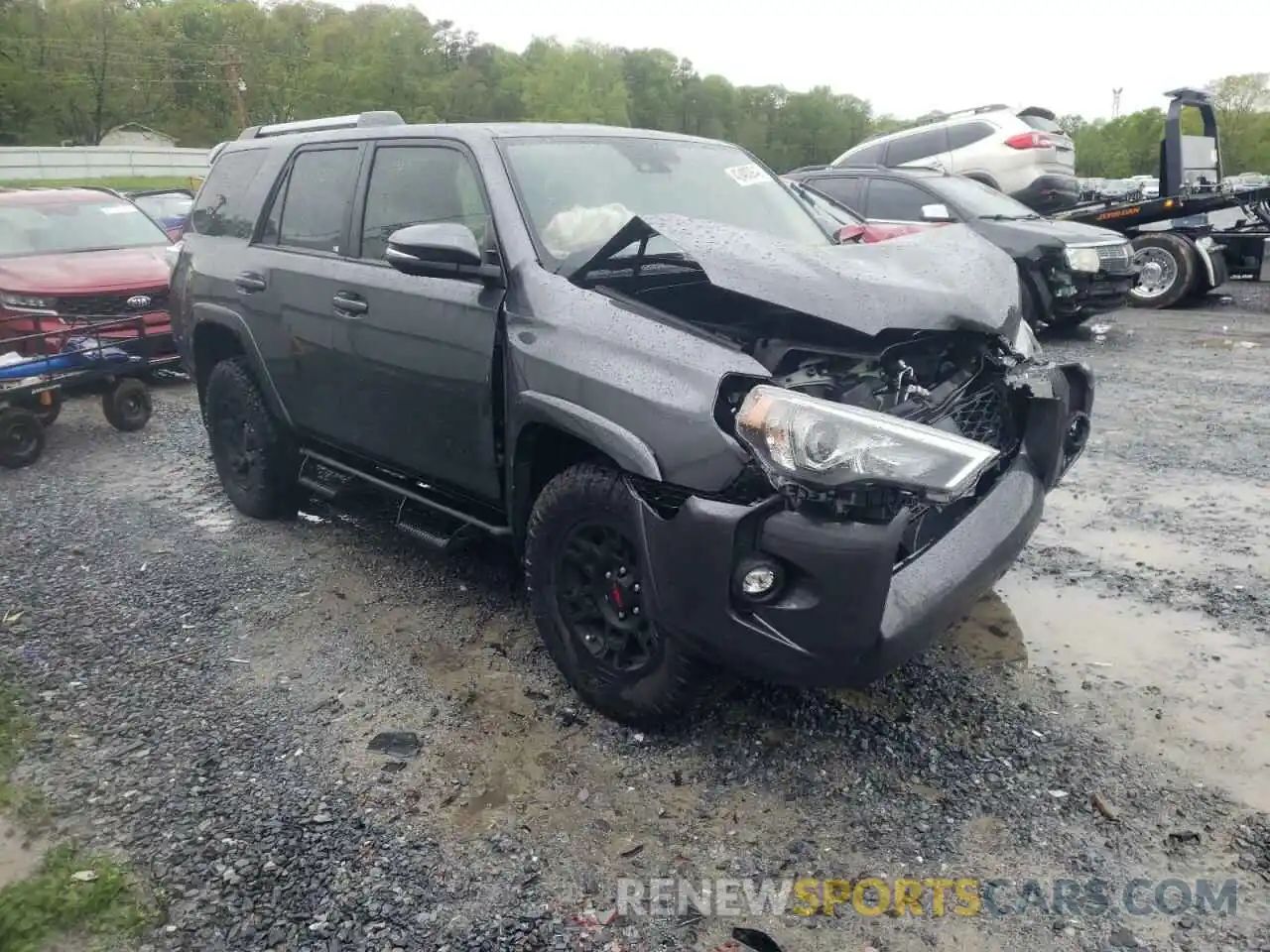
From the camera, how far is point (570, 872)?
257 centimetres

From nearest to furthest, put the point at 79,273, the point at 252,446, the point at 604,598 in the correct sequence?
1. the point at 604,598
2. the point at 252,446
3. the point at 79,273

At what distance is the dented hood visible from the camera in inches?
111

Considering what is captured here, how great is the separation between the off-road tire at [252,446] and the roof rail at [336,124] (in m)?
1.20

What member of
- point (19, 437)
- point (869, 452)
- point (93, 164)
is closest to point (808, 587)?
point (869, 452)

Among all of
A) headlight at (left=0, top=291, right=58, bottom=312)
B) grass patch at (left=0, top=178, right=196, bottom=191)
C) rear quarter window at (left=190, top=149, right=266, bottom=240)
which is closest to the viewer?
rear quarter window at (left=190, top=149, right=266, bottom=240)

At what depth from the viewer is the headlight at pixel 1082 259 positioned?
9242 mm

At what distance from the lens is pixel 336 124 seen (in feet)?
15.9

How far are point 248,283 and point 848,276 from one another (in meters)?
3.07

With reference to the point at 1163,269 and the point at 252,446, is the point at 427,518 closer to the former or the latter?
the point at 252,446

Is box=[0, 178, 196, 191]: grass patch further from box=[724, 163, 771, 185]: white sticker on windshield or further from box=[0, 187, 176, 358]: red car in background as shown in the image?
box=[724, 163, 771, 185]: white sticker on windshield

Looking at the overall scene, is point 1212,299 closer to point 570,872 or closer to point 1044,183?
point 1044,183

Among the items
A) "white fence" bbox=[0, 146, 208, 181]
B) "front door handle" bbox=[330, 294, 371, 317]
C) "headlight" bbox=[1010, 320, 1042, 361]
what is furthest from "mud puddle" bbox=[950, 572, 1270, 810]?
"white fence" bbox=[0, 146, 208, 181]

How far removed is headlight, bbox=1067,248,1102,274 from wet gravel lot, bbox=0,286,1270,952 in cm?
497

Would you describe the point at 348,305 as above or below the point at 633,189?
below
